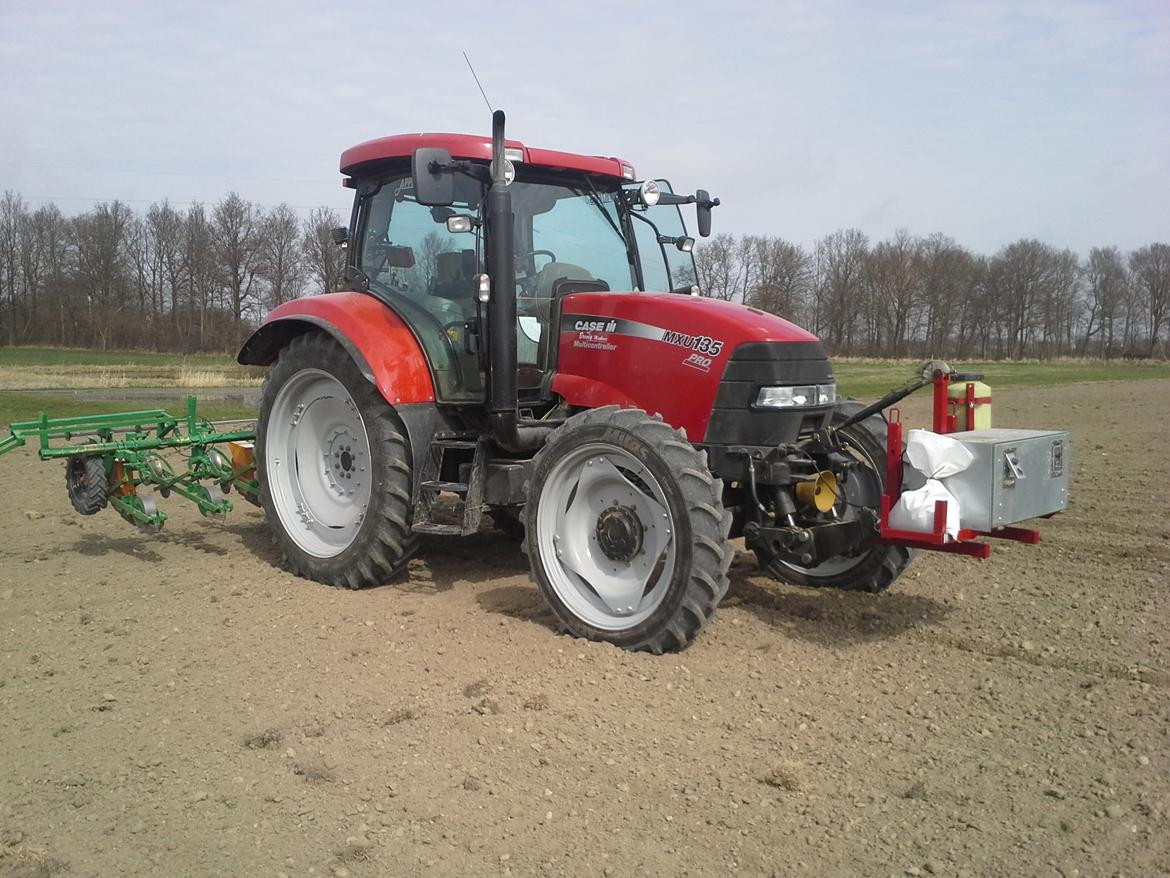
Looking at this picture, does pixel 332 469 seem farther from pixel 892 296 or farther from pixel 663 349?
pixel 892 296

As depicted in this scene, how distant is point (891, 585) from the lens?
19.7 ft

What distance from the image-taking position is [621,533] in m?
4.91

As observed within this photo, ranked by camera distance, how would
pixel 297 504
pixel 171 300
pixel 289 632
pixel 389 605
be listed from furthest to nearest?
1. pixel 171 300
2. pixel 297 504
3. pixel 389 605
4. pixel 289 632

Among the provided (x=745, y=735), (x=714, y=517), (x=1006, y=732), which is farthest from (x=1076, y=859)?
(x=714, y=517)

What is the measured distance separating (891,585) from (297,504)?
12.7ft

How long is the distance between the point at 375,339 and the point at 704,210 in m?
2.30

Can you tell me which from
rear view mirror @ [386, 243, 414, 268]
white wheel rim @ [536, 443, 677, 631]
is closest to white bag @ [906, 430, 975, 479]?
white wheel rim @ [536, 443, 677, 631]

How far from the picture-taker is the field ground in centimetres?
312

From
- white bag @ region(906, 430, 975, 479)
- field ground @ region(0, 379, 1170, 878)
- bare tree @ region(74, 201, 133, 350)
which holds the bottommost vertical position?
field ground @ region(0, 379, 1170, 878)

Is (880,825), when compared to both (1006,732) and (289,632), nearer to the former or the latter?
(1006,732)

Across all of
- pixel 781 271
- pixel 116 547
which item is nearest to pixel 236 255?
pixel 781 271

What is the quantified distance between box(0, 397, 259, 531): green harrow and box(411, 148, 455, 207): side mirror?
280cm

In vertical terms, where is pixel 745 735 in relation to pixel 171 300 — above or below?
below

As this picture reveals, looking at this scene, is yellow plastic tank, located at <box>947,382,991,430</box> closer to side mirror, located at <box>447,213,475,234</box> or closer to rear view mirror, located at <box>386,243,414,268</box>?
side mirror, located at <box>447,213,475,234</box>
